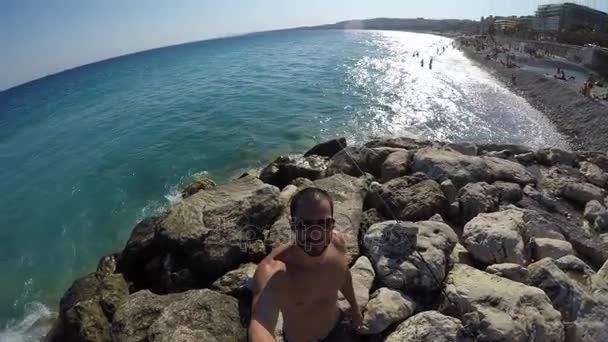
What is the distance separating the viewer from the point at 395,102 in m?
29.5

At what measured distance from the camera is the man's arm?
2.73m

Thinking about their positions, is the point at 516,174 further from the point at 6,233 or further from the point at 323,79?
the point at 323,79

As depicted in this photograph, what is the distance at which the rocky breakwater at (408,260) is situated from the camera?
4.33m

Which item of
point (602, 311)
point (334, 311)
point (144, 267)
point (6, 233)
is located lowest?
point (6, 233)

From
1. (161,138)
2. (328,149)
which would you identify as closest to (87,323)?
(328,149)

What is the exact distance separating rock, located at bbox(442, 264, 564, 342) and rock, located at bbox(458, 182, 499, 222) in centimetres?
254

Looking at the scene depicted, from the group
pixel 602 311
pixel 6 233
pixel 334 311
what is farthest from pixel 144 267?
pixel 6 233

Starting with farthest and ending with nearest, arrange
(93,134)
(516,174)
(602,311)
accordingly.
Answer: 1. (93,134)
2. (516,174)
3. (602,311)

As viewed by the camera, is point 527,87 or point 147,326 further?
point 527,87

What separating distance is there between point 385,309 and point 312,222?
202 cm

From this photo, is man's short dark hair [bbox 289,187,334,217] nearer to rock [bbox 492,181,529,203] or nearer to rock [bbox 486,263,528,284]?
rock [bbox 486,263,528,284]

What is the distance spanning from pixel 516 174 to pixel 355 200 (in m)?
4.63

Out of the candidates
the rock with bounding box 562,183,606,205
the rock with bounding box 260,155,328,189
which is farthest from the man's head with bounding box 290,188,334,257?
the rock with bounding box 562,183,606,205

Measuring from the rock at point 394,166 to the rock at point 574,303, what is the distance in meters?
4.42
